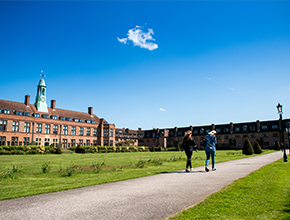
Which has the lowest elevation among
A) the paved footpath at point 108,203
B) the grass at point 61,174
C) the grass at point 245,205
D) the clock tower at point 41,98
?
the grass at point 61,174

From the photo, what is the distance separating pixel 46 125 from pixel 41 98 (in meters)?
8.18

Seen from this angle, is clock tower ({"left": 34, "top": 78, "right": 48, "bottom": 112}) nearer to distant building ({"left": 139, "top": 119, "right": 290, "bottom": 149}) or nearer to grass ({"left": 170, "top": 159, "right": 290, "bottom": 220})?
distant building ({"left": 139, "top": 119, "right": 290, "bottom": 149})

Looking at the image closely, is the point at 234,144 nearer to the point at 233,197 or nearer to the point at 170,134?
the point at 170,134

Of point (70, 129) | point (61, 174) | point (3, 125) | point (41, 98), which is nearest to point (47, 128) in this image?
point (70, 129)

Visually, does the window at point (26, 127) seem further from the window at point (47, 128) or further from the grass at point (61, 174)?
the grass at point (61, 174)

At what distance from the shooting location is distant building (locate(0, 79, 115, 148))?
53406mm

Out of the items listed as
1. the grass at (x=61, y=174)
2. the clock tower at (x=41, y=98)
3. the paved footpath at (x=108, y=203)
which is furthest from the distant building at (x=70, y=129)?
the paved footpath at (x=108, y=203)

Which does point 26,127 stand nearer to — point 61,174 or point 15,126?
point 15,126

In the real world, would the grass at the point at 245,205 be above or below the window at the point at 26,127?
below

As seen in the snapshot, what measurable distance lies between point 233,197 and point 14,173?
10.3 meters

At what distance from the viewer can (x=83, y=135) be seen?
69.2m

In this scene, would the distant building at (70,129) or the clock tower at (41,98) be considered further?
the clock tower at (41,98)

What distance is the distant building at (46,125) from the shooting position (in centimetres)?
5341

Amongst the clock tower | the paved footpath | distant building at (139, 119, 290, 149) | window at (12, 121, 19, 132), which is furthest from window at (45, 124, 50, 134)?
→ the paved footpath
